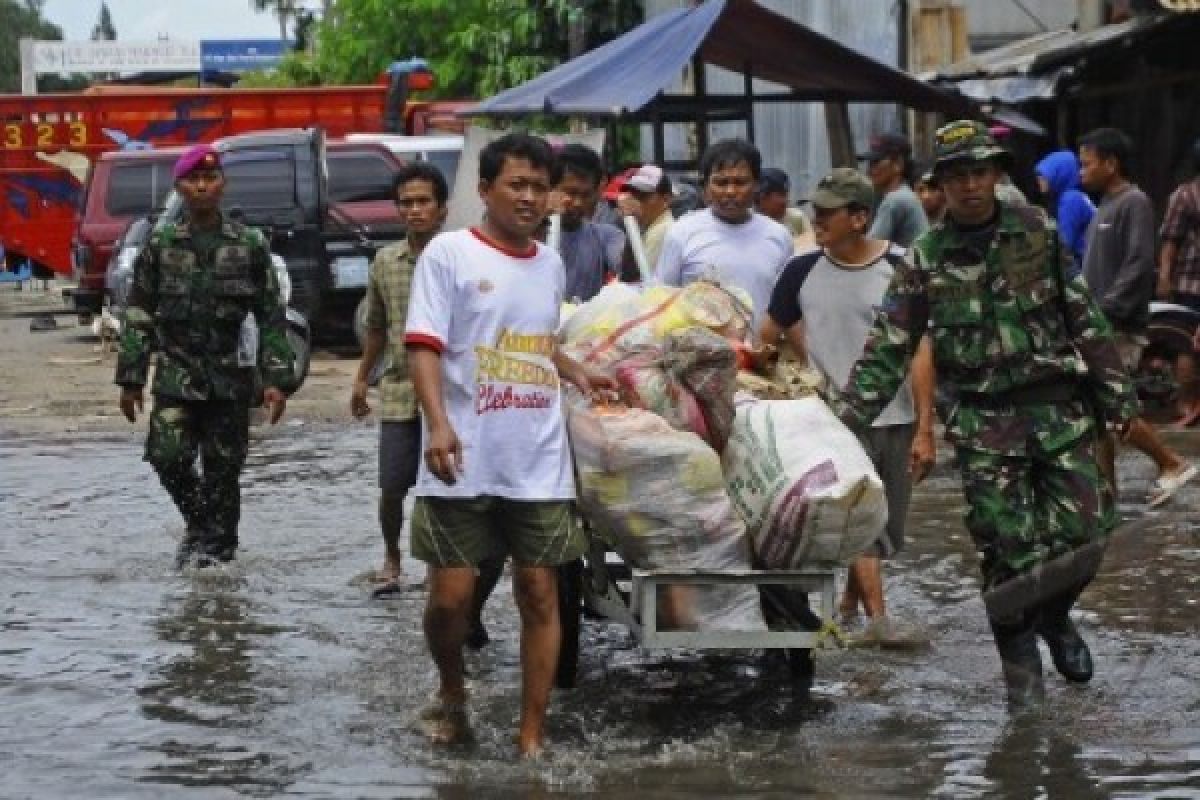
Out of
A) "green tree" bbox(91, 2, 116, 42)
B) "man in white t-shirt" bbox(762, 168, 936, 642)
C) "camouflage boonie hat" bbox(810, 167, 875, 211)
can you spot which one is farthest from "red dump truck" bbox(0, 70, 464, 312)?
"green tree" bbox(91, 2, 116, 42)

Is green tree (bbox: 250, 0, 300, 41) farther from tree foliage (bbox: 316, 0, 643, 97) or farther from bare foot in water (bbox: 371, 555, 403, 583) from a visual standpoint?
bare foot in water (bbox: 371, 555, 403, 583)

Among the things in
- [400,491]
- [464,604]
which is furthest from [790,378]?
[400,491]

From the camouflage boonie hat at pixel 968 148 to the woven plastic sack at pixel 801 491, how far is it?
0.86 metres

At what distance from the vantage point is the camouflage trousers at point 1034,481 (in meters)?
7.26

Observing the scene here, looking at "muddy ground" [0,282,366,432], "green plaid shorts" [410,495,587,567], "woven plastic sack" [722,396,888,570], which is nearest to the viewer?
"green plaid shorts" [410,495,587,567]

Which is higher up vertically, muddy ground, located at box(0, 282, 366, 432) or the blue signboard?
the blue signboard

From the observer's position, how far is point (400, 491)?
9.50 meters

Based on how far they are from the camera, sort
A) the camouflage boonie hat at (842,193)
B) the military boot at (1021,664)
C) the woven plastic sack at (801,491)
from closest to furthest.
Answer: the woven plastic sack at (801,491) → the military boot at (1021,664) → the camouflage boonie hat at (842,193)

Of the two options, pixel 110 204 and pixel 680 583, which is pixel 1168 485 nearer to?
pixel 680 583

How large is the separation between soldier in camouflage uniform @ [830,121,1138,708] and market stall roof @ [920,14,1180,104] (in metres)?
10.1

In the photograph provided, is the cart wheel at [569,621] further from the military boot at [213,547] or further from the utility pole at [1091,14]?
the utility pole at [1091,14]

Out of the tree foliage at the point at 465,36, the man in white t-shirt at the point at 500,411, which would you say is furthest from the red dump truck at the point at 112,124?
the man in white t-shirt at the point at 500,411

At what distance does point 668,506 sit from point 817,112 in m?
19.3

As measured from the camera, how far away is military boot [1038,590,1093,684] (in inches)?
295
